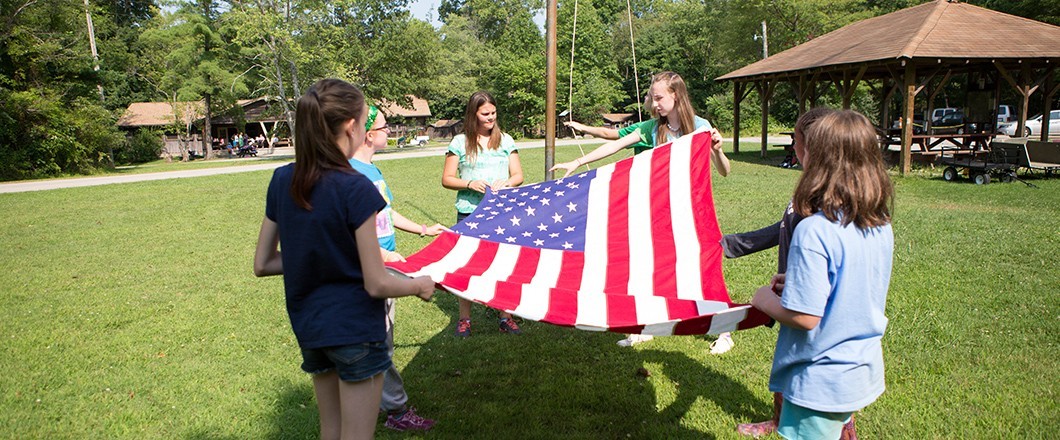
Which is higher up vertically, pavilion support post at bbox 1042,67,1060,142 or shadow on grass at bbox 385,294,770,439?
pavilion support post at bbox 1042,67,1060,142

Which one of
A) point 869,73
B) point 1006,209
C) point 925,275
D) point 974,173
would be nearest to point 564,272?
point 925,275

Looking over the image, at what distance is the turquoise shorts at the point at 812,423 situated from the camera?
230 centimetres

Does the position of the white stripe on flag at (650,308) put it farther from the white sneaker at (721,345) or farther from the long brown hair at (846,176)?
the white sneaker at (721,345)

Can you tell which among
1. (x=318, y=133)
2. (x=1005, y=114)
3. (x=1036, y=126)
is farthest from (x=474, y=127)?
(x=1005, y=114)

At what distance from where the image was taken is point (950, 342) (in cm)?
474

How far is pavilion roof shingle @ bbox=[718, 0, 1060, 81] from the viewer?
1596 centimetres

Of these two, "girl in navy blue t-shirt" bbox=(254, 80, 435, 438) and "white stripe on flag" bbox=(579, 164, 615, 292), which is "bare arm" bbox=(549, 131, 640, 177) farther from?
"girl in navy blue t-shirt" bbox=(254, 80, 435, 438)

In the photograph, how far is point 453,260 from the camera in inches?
152

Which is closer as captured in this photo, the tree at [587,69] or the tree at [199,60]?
the tree at [199,60]

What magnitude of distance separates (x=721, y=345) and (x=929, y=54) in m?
13.9

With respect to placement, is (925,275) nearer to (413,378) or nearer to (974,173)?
(413,378)

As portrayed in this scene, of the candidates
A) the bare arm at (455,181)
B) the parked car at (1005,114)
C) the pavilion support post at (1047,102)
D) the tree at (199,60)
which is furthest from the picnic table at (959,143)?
the tree at (199,60)

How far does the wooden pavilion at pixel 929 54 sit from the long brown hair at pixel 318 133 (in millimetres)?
16129

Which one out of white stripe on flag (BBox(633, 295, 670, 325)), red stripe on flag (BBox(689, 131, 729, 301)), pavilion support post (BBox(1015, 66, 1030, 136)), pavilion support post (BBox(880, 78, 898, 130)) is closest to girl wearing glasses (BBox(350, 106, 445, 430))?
white stripe on flag (BBox(633, 295, 670, 325))
